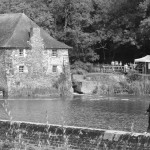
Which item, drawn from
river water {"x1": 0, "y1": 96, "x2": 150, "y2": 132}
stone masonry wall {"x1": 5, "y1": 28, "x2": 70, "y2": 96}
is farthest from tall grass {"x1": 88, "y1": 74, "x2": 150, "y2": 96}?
stone masonry wall {"x1": 5, "y1": 28, "x2": 70, "y2": 96}

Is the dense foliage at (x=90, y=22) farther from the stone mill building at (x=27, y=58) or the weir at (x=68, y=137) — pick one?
the weir at (x=68, y=137)

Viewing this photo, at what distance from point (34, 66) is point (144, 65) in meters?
13.9

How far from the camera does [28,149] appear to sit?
18922mm

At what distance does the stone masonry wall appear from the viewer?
198 ft

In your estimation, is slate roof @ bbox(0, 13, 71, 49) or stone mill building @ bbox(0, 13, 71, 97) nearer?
stone mill building @ bbox(0, 13, 71, 97)

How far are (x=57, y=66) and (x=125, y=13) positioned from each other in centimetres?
1485

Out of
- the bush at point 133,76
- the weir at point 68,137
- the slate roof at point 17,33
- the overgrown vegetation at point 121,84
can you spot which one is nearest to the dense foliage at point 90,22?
the slate roof at point 17,33

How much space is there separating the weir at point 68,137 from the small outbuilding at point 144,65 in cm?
4575

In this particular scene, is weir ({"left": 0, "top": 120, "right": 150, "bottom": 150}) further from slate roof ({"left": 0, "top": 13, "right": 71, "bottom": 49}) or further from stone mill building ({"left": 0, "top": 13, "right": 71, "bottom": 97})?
slate roof ({"left": 0, "top": 13, "right": 71, "bottom": 49})

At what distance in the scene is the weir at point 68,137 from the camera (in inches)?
634

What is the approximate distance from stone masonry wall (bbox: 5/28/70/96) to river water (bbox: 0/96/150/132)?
21.2 feet

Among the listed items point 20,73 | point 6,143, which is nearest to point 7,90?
point 20,73

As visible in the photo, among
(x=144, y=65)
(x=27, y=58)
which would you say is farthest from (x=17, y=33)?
(x=144, y=65)

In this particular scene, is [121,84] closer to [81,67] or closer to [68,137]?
[81,67]
